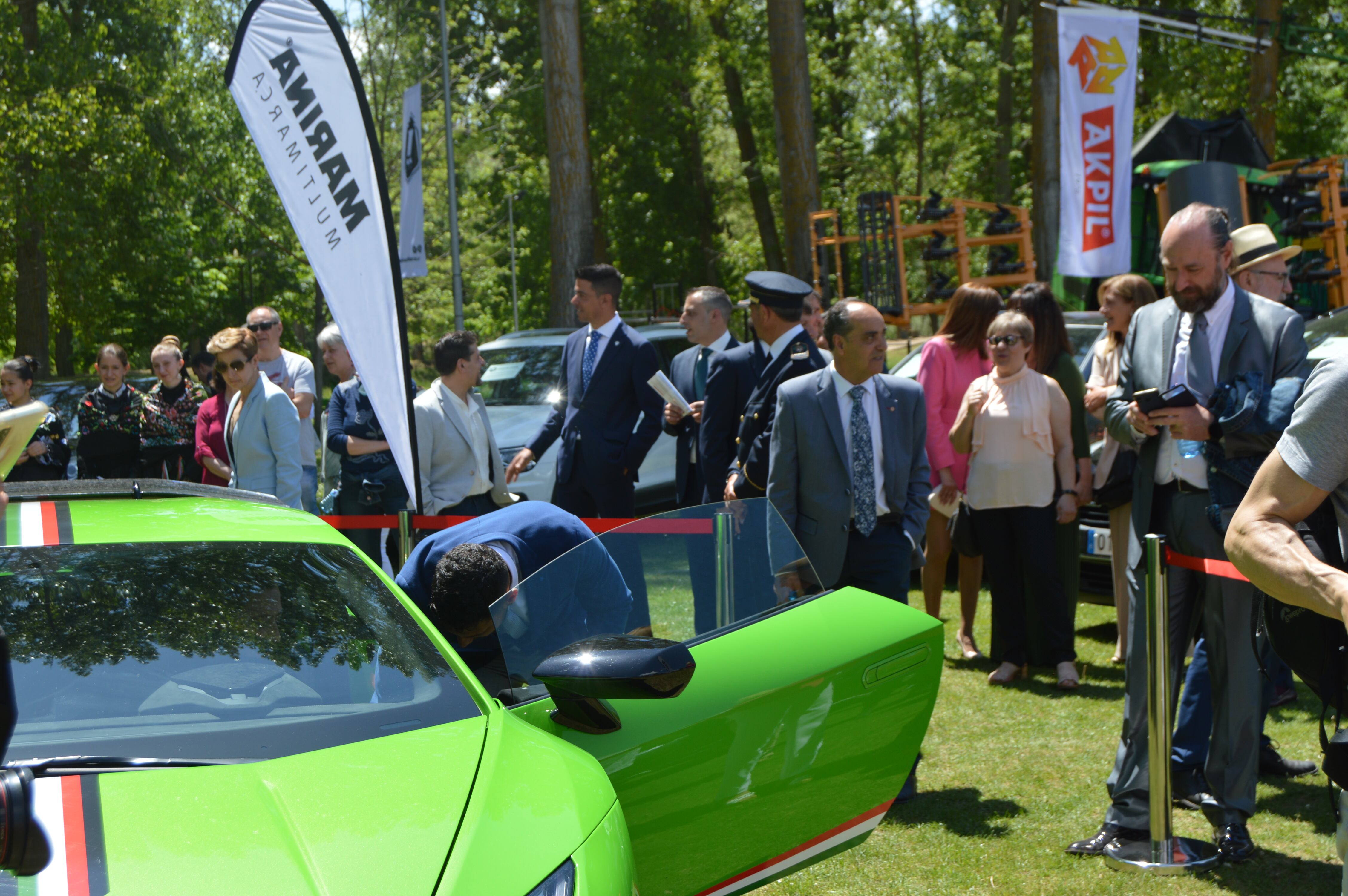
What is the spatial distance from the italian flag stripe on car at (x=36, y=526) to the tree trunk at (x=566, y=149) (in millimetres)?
11685

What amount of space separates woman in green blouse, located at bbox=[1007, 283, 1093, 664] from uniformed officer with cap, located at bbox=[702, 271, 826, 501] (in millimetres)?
1371

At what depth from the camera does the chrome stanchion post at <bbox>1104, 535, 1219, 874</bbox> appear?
4016 mm

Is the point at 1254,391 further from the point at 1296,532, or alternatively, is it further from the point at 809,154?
the point at 809,154

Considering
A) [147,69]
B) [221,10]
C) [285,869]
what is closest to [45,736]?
[285,869]

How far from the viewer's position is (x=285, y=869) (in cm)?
200

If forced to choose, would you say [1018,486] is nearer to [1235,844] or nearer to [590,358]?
[1235,844]

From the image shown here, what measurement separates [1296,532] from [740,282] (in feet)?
104

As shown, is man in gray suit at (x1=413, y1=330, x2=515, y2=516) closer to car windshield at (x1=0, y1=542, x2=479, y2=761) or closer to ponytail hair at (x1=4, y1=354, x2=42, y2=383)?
car windshield at (x1=0, y1=542, x2=479, y2=761)

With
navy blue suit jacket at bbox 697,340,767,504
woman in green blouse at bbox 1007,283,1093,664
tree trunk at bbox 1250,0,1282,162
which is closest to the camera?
navy blue suit jacket at bbox 697,340,767,504

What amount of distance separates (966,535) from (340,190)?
12.3 feet

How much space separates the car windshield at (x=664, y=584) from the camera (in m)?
2.94

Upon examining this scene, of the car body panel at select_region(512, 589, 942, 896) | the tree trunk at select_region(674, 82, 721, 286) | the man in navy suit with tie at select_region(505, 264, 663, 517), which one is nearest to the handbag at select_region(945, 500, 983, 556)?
the man in navy suit with tie at select_region(505, 264, 663, 517)

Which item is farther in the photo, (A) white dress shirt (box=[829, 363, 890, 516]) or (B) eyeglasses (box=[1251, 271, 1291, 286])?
(B) eyeglasses (box=[1251, 271, 1291, 286])

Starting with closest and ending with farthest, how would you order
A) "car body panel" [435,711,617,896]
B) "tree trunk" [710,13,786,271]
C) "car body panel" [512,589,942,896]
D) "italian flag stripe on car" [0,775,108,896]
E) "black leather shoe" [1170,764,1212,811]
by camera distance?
1. "italian flag stripe on car" [0,775,108,896]
2. "car body panel" [435,711,617,896]
3. "car body panel" [512,589,942,896]
4. "black leather shoe" [1170,764,1212,811]
5. "tree trunk" [710,13,786,271]
